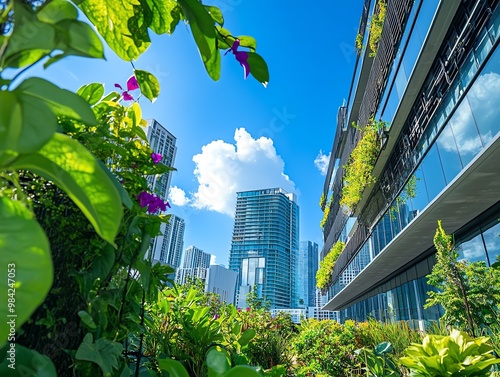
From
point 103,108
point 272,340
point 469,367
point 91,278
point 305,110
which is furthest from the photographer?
point 305,110

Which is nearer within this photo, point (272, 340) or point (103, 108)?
point (103, 108)

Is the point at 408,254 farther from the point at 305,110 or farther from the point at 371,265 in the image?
the point at 305,110

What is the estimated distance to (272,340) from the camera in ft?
18.7

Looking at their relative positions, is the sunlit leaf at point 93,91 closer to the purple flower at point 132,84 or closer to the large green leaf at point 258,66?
the purple flower at point 132,84

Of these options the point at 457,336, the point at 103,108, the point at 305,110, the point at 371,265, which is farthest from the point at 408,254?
the point at 103,108

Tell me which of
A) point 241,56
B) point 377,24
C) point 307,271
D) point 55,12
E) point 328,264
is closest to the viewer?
point 55,12

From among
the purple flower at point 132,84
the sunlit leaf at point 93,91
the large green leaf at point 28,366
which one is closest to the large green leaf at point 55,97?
the large green leaf at point 28,366

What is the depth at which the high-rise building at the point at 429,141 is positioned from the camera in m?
6.75

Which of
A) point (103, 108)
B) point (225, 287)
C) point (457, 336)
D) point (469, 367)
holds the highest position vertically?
point (225, 287)

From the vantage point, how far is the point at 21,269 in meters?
0.21

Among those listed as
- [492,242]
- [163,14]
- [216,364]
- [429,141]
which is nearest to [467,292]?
[492,242]

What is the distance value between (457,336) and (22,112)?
239 centimetres

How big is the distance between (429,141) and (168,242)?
109ft

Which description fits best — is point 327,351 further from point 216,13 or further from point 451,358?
point 216,13
